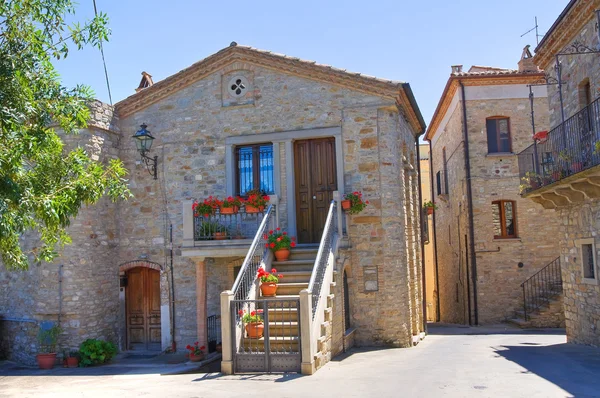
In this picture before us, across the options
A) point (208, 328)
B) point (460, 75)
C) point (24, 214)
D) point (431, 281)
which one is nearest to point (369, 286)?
Answer: point (208, 328)

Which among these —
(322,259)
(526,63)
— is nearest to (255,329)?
(322,259)

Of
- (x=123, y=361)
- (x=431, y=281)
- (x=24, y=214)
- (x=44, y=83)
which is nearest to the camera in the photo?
(x=24, y=214)

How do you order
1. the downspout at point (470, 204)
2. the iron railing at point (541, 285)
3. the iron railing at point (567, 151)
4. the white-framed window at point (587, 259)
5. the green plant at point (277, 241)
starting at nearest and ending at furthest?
the iron railing at point (567, 151) < the white-framed window at point (587, 259) < the green plant at point (277, 241) < the iron railing at point (541, 285) < the downspout at point (470, 204)

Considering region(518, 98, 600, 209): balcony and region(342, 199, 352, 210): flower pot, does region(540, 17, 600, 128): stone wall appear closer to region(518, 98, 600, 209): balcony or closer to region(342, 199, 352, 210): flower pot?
region(518, 98, 600, 209): balcony

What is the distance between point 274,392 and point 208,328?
207 inches

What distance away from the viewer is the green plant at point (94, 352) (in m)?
12.6

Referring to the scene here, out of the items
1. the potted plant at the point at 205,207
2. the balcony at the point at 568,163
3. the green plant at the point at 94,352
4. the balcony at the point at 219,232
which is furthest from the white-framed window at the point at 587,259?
the green plant at the point at 94,352

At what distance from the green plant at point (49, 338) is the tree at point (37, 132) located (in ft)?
16.1

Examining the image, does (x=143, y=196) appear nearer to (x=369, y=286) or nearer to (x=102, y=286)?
(x=102, y=286)

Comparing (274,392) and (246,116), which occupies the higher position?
(246,116)

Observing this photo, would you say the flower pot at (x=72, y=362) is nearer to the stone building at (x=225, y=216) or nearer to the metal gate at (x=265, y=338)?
the stone building at (x=225, y=216)

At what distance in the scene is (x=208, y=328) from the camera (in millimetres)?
13422

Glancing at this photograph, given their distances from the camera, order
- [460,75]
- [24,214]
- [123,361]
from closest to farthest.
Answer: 1. [24,214]
2. [123,361]
3. [460,75]

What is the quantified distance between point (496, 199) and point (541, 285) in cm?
314
